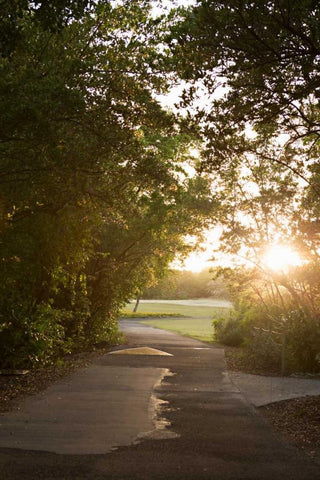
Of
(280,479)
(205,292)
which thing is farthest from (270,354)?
(205,292)

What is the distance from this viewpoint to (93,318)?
25734mm

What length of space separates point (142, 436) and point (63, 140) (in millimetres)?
5214

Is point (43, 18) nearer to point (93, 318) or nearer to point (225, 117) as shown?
point (225, 117)

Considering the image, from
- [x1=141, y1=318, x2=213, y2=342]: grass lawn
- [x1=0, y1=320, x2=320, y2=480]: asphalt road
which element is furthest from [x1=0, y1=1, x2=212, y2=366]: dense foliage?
[x1=141, y1=318, x2=213, y2=342]: grass lawn

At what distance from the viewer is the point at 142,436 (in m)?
8.28

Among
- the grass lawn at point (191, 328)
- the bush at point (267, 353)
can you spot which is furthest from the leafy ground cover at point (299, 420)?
the grass lawn at point (191, 328)

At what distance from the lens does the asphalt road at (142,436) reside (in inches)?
255

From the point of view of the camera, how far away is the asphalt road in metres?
6.48

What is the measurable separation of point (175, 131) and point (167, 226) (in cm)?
1393

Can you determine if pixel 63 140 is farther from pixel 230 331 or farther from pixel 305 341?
pixel 230 331

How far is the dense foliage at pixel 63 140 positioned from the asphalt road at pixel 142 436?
2.95 m

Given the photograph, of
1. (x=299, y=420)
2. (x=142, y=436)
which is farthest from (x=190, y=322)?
(x=142, y=436)

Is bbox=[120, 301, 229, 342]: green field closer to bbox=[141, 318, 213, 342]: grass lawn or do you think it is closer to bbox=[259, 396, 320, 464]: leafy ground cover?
bbox=[141, 318, 213, 342]: grass lawn

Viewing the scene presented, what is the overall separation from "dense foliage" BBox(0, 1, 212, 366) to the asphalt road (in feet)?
9.69
